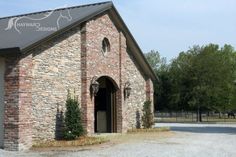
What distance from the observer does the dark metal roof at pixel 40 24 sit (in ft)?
52.3

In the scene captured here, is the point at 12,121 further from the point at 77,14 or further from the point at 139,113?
the point at 139,113

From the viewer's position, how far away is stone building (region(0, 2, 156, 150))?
1554 cm

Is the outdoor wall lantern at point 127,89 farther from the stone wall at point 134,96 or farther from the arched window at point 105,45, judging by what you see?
the arched window at point 105,45

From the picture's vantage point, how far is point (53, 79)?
57.9ft

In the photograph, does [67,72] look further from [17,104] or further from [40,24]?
[17,104]

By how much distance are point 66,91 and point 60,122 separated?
139 cm

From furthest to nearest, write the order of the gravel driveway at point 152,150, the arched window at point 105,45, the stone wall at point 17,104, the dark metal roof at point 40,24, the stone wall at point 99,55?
the arched window at point 105,45, the stone wall at point 99,55, the dark metal roof at point 40,24, the stone wall at point 17,104, the gravel driveway at point 152,150

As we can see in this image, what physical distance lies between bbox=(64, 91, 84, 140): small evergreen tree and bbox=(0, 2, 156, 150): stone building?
47 cm

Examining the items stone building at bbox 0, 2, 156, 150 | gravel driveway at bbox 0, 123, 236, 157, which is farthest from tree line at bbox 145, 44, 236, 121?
gravel driveway at bbox 0, 123, 236, 157

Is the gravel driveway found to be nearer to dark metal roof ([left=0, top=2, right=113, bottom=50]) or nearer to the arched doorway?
dark metal roof ([left=0, top=2, right=113, bottom=50])

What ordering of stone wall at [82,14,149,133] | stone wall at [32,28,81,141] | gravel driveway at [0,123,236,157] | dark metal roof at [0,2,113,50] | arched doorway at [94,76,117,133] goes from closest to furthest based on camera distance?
gravel driveway at [0,123,236,157] → dark metal roof at [0,2,113,50] → stone wall at [32,28,81,141] → stone wall at [82,14,149,133] → arched doorway at [94,76,117,133]

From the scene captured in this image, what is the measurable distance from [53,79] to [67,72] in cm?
104

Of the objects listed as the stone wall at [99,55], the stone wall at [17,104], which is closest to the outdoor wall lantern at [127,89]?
the stone wall at [99,55]

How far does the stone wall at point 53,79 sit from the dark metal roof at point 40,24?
58 centimetres
